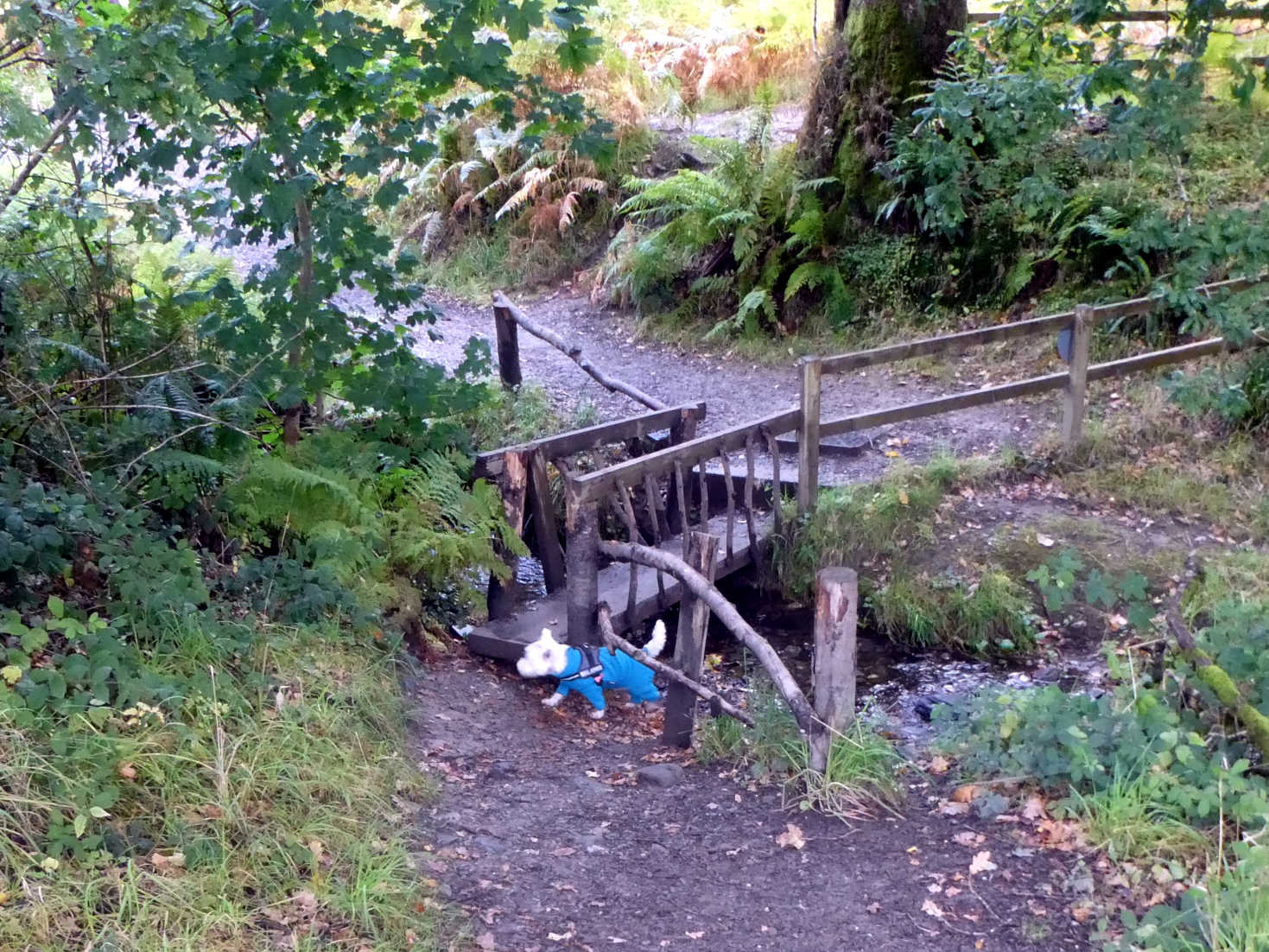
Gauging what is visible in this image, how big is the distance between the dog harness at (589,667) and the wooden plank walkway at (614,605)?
14.8 inches

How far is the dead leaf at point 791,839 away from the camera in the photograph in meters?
4.33

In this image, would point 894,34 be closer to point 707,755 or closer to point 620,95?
point 620,95

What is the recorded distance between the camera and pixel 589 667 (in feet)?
20.2

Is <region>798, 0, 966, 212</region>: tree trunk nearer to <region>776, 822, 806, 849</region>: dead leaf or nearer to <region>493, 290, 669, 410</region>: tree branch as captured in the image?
<region>493, 290, 669, 410</region>: tree branch

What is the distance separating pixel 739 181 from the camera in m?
12.8

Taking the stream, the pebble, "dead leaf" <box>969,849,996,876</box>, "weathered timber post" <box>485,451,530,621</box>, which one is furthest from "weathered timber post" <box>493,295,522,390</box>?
"dead leaf" <box>969,849,996,876</box>

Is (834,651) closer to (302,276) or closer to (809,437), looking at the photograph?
(809,437)

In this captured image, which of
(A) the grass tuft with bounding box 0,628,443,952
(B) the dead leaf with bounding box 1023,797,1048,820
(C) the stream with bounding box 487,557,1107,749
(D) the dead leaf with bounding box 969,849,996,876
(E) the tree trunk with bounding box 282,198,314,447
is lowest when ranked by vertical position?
(C) the stream with bounding box 487,557,1107,749

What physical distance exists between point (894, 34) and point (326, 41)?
8.12 metres

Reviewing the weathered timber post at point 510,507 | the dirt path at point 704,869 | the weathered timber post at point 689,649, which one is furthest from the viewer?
the weathered timber post at point 510,507

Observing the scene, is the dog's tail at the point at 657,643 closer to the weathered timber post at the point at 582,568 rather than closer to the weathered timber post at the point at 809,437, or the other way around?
the weathered timber post at the point at 582,568

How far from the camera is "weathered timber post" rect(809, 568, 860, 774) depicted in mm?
4688

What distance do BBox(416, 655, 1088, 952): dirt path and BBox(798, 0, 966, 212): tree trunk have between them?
8816 mm

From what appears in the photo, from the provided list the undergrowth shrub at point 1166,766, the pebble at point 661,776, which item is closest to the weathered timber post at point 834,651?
the undergrowth shrub at point 1166,766
